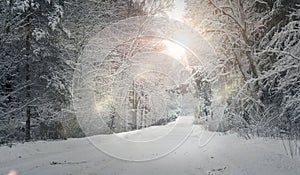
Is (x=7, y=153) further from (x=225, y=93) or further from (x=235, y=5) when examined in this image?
(x=225, y=93)

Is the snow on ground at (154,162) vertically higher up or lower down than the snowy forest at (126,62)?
lower down

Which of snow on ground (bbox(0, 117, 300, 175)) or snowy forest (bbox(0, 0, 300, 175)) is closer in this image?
snow on ground (bbox(0, 117, 300, 175))

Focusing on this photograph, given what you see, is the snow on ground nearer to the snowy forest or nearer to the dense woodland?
the snowy forest

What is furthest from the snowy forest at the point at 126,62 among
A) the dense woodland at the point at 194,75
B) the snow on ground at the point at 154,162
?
the snow on ground at the point at 154,162

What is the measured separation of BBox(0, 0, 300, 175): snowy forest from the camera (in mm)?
14242

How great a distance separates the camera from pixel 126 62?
2903cm

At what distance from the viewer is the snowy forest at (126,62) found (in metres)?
14.2

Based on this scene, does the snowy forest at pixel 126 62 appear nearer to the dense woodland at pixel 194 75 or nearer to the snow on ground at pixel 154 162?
the dense woodland at pixel 194 75

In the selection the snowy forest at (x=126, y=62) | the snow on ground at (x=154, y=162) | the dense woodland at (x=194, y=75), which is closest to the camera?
the snow on ground at (x=154, y=162)

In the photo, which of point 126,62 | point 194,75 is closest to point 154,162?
point 194,75

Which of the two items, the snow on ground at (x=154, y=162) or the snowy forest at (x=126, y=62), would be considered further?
the snowy forest at (x=126, y=62)

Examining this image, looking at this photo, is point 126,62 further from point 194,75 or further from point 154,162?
point 154,162

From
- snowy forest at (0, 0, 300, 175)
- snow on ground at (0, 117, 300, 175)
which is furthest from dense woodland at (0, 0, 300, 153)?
snow on ground at (0, 117, 300, 175)

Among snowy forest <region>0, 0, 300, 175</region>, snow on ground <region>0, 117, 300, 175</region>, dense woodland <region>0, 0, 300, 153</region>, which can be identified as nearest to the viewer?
snow on ground <region>0, 117, 300, 175</region>
